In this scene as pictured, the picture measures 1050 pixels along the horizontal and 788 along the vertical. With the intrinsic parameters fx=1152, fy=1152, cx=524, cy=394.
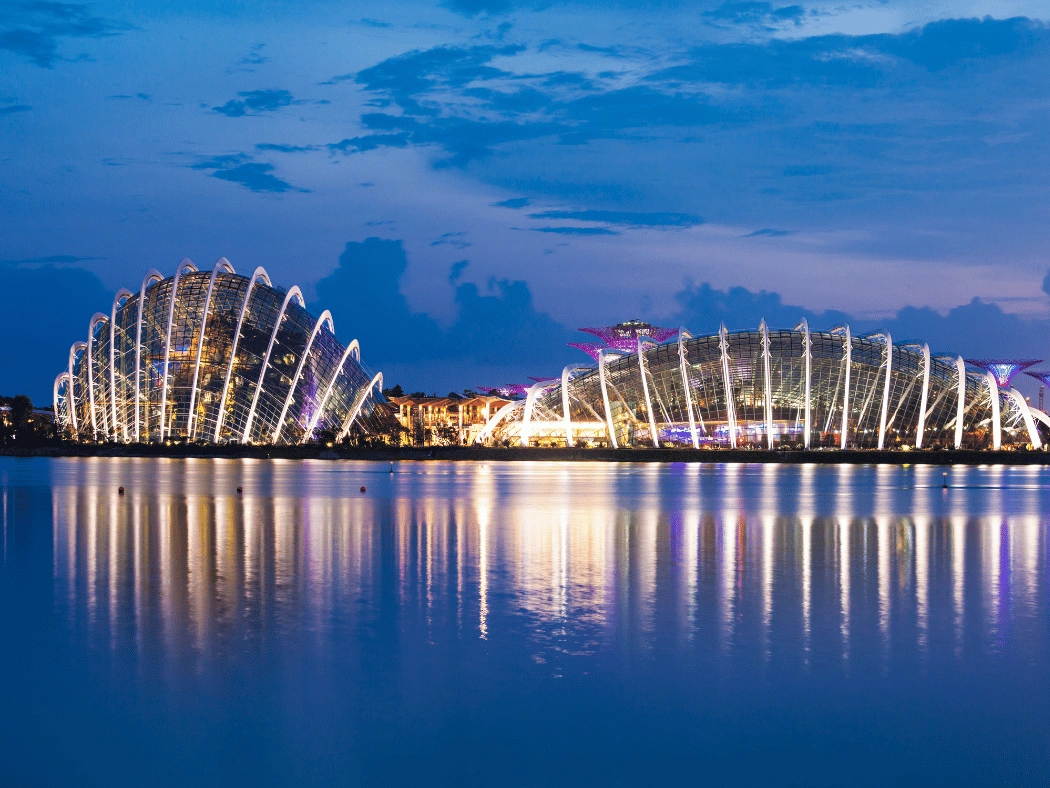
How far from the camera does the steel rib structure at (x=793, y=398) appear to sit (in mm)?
106312

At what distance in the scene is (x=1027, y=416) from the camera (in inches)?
4257

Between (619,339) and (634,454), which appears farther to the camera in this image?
(619,339)

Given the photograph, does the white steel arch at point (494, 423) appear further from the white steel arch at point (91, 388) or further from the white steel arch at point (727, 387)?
the white steel arch at point (91, 388)

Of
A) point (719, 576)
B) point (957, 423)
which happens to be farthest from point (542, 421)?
point (719, 576)

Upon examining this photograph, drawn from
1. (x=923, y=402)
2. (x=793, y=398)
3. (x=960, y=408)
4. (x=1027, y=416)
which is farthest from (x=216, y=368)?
(x=1027, y=416)

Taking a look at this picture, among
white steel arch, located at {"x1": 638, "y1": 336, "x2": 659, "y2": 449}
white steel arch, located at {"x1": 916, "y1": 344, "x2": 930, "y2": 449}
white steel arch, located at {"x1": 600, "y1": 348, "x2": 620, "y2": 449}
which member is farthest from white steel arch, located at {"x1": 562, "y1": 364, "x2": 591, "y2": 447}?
white steel arch, located at {"x1": 916, "y1": 344, "x2": 930, "y2": 449}

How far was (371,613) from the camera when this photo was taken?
18.8 metres

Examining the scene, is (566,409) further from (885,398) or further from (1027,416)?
(1027,416)

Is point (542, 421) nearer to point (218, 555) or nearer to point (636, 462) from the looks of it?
point (636, 462)

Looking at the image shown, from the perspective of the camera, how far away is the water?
441 inches

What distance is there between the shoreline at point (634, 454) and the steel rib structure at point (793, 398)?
3008 mm

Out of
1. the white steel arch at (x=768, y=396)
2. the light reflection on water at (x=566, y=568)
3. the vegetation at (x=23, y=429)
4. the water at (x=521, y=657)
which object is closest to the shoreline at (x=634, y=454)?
the white steel arch at (x=768, y=396)

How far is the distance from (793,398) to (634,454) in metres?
16.1

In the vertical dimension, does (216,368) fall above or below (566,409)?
above
